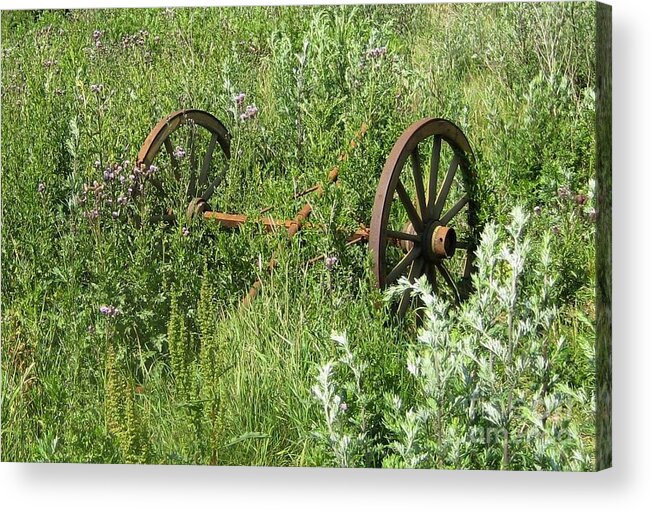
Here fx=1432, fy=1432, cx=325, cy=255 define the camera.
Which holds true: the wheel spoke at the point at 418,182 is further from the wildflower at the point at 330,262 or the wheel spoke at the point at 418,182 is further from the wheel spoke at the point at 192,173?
the wheel spoke at the point at 192,173

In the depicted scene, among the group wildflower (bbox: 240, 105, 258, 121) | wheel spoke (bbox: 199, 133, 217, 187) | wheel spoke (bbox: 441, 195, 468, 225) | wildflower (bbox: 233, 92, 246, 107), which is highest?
wildflower (bbox: 233, 92, 246, 107)

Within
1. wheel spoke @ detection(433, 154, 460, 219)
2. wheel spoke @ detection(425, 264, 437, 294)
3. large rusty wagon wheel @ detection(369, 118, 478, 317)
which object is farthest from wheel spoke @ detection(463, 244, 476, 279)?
wheel spoke @ detection(433, 154, 460, 219)

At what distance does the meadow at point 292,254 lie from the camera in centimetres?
527

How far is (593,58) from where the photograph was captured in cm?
519

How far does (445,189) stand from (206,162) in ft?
3.42

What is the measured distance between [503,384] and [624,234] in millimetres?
707

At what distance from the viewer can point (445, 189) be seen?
18.9ft

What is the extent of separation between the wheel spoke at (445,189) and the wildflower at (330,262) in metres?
0.46

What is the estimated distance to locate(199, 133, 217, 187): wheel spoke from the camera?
19.8 feet

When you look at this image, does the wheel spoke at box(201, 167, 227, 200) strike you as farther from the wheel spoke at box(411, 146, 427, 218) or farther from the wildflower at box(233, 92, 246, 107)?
the wheel spoke at box(411, 146, 427, 218)

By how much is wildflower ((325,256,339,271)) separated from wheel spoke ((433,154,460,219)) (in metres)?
0.46

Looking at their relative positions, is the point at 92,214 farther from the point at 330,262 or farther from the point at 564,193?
the point at 564,193

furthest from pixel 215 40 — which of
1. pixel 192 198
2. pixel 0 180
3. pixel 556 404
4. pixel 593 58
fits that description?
pixel 556 404

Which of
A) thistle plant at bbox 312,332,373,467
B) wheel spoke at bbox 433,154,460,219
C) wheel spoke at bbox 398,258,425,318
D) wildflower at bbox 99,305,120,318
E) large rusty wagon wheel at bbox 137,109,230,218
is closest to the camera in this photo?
thistle plant at bbox 312,332,373,467
